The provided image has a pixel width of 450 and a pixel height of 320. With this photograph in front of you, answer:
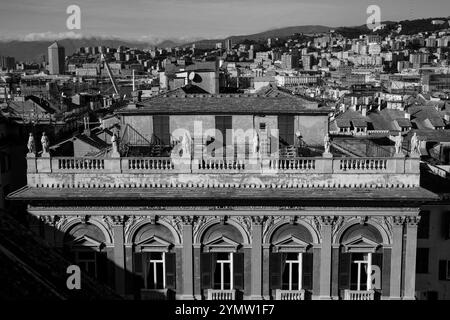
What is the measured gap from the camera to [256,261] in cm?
2208

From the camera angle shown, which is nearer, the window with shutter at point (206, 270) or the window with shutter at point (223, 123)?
the window with shutter at point (206, 270)

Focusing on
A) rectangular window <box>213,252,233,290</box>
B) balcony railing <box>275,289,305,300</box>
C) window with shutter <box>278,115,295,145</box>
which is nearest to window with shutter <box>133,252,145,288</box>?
rectangular window <box>213,252,233,290</box>

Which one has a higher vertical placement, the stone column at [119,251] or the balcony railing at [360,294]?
the stone column at [119,251]

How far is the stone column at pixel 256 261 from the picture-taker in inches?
866

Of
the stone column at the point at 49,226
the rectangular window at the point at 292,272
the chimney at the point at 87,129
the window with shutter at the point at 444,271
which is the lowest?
the window with shutter at the point at 444,271

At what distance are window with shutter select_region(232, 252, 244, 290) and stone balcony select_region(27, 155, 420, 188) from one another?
2.47 metres

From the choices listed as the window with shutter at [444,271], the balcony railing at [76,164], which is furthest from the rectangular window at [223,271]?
the window with shutter at [444,271]

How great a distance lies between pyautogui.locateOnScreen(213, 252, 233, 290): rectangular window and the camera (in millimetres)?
22234

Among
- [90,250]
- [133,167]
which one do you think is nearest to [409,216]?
[133,167]

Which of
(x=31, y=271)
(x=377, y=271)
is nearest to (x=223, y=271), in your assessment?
(x=377, y=271)

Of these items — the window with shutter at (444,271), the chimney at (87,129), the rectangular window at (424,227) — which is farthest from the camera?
the chimney at (87,129)

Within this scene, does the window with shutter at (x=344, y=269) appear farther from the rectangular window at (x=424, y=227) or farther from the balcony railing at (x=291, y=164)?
the rectangular window at (x=424, y=227)

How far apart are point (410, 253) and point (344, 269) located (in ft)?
7.67

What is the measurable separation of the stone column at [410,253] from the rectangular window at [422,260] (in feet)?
11.7
